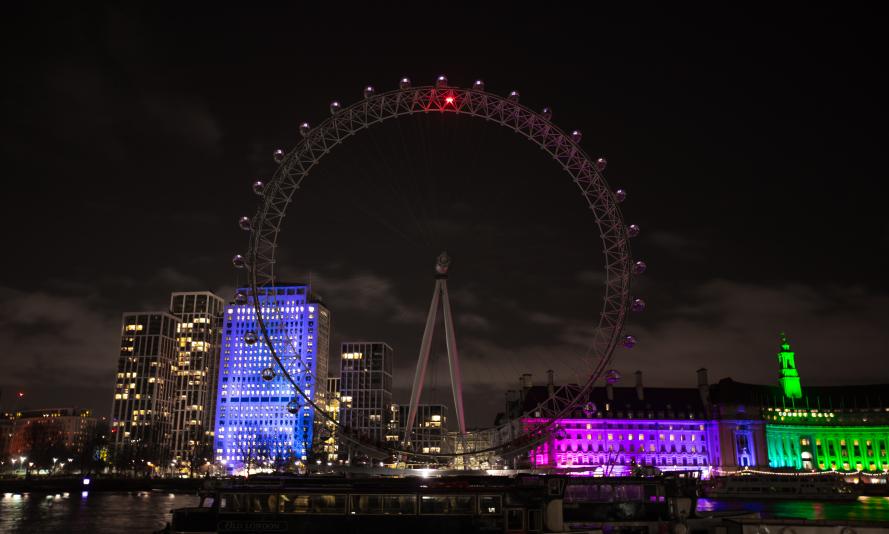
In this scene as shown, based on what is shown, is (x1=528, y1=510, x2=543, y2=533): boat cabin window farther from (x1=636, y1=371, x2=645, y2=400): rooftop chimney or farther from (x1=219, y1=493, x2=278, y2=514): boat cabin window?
(x1=636, y1=371, x2=645, y2=400): rooftop chimney

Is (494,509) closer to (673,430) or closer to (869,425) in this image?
(673,430)

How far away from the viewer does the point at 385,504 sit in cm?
3472

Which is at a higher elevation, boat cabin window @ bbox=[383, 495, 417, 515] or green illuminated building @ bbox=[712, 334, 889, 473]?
green illuminated building @ bbox=[712, 334, 889, 473]

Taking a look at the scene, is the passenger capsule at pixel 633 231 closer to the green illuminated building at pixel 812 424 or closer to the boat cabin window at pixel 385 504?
the boat cabin window at pixel 385 504

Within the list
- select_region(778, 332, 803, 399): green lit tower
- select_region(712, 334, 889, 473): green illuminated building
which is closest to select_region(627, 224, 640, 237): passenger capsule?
select_region(712, 334, 889, 473): green illuminated building

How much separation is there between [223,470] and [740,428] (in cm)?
11640

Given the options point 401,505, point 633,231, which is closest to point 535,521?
point 401,505

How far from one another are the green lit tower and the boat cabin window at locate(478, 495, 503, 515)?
135 meters

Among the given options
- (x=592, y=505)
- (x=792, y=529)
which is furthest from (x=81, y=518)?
(x=792, y=529)

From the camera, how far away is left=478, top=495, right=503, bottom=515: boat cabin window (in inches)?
1331

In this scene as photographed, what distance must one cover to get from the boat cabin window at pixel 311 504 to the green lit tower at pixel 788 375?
452 ft

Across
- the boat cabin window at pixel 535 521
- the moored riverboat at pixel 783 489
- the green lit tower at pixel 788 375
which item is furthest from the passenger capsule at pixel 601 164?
the green lit tower at pixel 788 375

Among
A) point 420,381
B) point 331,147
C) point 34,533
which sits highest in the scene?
point 331,147

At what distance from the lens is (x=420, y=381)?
65.1 meters
